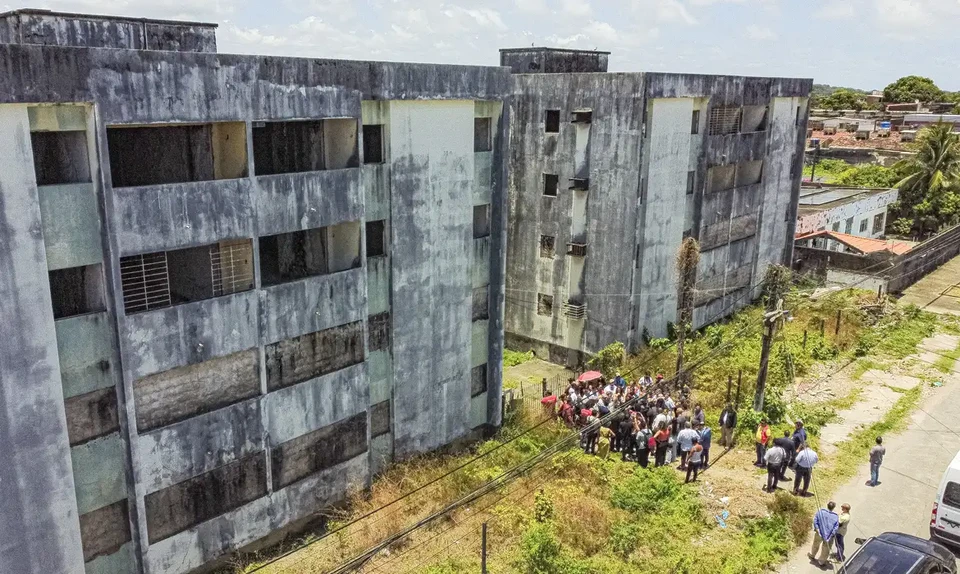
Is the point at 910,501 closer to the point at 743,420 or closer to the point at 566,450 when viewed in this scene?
the point at 743,420

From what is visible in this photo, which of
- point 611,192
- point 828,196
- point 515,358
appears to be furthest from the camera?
point 828,196

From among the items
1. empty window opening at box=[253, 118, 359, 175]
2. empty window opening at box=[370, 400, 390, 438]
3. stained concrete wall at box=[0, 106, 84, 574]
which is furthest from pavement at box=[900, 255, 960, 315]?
stained concrete wall at box=[0, 106, 84, 574]

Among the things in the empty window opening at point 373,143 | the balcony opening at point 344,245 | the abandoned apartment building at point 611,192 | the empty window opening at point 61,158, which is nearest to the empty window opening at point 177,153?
the empty window opening at point 61,158

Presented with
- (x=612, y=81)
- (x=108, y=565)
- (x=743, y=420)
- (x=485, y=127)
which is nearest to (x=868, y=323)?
(x=743, y=420)

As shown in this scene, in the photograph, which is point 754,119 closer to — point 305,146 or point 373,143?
point 373,143

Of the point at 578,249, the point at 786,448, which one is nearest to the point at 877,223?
the point at 578,249
